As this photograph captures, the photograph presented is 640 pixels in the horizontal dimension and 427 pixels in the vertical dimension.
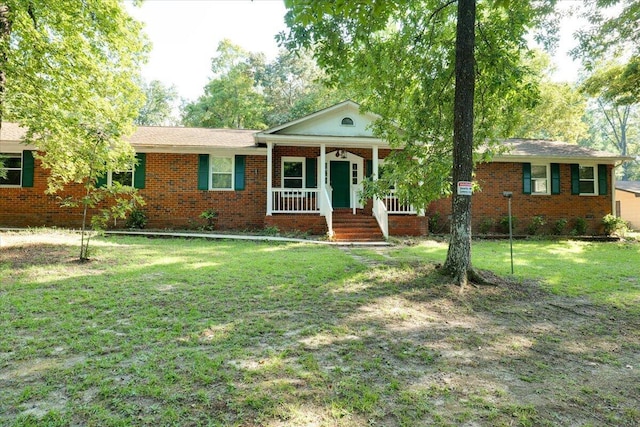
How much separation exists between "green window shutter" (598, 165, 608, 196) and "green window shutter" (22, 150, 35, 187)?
2184 cm

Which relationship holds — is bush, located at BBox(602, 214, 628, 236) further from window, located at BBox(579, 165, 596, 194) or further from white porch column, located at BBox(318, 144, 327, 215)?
white porch column, located at BBox(318, 144, 327, 215)

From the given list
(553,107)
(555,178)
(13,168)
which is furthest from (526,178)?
(13,168)

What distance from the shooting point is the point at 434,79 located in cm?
720

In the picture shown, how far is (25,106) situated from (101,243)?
3686 millimetres

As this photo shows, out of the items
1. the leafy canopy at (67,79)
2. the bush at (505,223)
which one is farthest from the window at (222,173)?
the bush at (505,223)

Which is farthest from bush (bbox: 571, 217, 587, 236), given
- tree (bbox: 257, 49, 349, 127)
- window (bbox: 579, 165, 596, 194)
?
tree (bbox: 257, 49, 349, 127)

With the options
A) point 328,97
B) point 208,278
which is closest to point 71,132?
point 208,278

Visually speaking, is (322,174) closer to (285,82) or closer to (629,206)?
(629,206)

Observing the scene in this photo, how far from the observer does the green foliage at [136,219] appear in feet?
42.3

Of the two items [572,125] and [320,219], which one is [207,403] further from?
[572,125]

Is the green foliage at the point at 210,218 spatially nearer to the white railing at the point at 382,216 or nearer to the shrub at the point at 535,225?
the white railing at the point at 382,216

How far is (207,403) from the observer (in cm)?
235

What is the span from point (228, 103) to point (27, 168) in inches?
688

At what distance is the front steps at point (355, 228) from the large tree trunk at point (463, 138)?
18.1 ft
